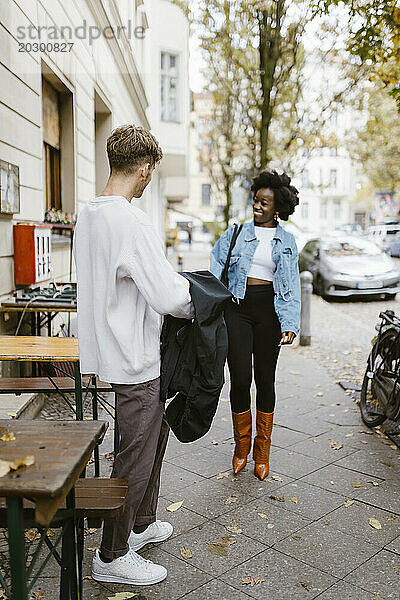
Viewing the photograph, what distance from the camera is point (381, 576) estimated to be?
3.24 metres

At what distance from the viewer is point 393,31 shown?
5902 mm

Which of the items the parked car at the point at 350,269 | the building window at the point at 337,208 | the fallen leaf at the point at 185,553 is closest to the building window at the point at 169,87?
the parked car at the point at 350,269

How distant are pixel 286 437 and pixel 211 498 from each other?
1.45m

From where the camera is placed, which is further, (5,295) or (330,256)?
(330,256)

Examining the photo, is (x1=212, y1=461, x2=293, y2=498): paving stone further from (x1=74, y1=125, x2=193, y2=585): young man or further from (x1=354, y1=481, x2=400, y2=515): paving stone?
(x1=74, y1=125, x2=193, y2=585): young man

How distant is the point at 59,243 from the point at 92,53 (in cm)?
349

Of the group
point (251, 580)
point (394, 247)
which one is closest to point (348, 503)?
point (251, 580)

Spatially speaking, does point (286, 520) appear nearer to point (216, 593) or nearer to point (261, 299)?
point (216, 593)

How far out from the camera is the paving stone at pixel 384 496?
408 centimetres

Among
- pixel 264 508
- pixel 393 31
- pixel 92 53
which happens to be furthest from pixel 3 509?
pixel 92 53

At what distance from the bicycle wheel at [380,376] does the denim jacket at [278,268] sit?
1270 millimetres

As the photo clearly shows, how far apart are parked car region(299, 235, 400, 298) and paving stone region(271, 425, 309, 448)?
34.0 ft

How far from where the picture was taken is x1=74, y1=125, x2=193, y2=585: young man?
2.78 metres

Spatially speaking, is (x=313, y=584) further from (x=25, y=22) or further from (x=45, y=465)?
(x=25, y=22)
